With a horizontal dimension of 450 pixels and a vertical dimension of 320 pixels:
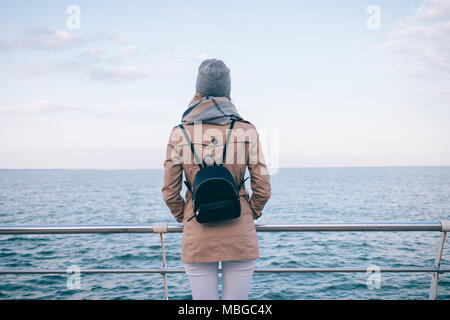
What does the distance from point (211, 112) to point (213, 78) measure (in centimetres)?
23

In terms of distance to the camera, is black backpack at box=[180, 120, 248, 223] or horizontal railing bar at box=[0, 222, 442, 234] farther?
horizontal railing bar at box=[0, 222, 442, 234]

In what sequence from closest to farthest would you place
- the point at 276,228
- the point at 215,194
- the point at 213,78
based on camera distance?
the point at 215,194 < the point at 213,78 < the point at 276,228

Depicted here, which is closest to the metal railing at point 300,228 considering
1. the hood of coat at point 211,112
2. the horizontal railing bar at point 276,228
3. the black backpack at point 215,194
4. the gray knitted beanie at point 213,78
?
the horizontal railing bar at point 276,228

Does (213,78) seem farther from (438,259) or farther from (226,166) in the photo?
(438,259)

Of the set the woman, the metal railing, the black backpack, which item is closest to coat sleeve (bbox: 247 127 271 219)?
the woman

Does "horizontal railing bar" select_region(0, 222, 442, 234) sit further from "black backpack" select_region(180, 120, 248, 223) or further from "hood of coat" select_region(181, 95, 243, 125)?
"hood of coat" select_region(181, 95, 243, 125)

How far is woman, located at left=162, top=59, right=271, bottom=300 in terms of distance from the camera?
186 cm

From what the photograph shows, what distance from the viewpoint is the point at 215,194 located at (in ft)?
5.88

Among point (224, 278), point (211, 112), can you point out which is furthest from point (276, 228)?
point (211, 112)

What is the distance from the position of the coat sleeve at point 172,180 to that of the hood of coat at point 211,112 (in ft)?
0.51

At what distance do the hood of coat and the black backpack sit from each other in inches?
4.1
